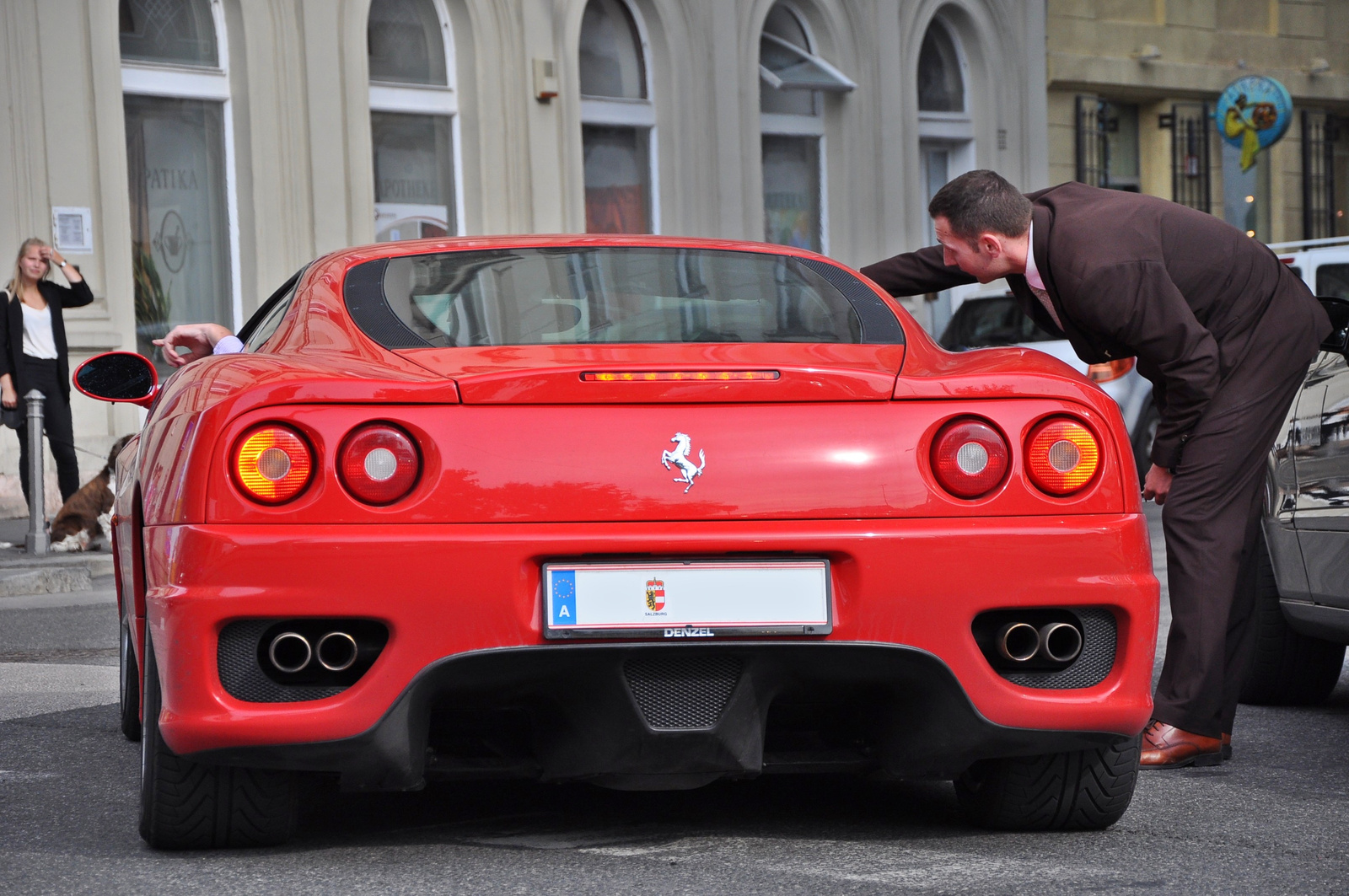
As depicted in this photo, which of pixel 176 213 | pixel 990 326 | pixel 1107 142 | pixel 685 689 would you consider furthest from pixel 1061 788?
pixel 1107 142

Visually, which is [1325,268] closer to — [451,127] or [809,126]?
[809,126]

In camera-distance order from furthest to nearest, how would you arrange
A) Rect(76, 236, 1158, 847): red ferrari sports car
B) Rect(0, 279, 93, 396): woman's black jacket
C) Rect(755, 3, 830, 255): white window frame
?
Rect(755, 3, 830, 255): white window frame
Rect(0, 279, 93, 396): woman's black jacket
Rect(76, 236, 1158, 847): red ferrari sports car

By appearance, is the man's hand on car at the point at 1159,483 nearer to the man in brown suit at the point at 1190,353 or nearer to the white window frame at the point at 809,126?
the man in brown suit at the point at 1190,353

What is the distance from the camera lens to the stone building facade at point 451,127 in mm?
14742

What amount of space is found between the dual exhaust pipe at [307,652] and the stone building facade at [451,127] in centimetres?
1149

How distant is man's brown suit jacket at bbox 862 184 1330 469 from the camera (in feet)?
14.1

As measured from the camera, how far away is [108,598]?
9.71m

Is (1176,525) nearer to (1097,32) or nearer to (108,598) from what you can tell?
(108,598)

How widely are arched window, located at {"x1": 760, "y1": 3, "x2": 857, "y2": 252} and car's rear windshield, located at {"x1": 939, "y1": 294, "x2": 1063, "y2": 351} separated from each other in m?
4.54

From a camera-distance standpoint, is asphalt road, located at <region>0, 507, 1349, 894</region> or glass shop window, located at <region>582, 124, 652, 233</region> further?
glass shop window, located at <region>582, 124, 652, 233</region>

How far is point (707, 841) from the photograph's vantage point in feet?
12.3

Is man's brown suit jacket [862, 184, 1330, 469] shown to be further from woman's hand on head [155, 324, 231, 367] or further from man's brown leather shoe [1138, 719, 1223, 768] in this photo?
woman's hand on head [155, 324, 231, 367]

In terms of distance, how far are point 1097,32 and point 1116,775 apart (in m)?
20.7

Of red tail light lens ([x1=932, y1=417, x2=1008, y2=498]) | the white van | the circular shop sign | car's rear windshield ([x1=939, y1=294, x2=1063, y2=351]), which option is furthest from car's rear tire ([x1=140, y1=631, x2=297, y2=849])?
the circular shop sign
